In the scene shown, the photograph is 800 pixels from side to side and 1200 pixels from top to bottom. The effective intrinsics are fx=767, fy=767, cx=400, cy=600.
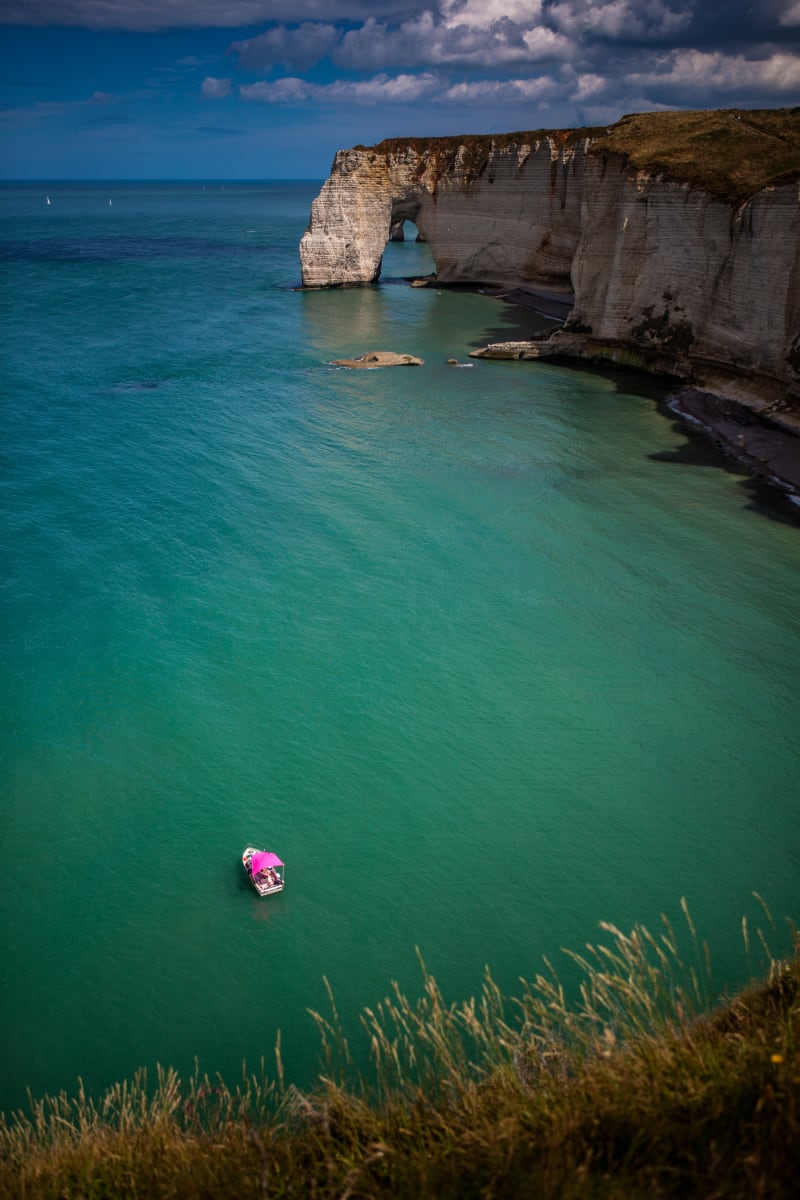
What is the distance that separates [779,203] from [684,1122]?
112ft

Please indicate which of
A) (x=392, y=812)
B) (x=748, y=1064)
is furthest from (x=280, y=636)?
(x=748, y=1064)

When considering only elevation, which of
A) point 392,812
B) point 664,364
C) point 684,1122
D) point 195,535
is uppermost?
point 664,364

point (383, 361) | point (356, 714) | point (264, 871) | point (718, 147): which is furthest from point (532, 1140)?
point (718, 147)

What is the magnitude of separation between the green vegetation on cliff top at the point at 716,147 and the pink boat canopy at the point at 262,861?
3287 cm

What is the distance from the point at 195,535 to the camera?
77.9 ft

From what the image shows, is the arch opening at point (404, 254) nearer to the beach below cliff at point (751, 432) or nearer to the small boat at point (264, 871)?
the beach below cliff at point (751, 432)

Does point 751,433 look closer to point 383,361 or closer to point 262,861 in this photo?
point 383,361

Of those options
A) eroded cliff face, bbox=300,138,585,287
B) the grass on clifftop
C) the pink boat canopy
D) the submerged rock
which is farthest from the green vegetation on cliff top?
the pink boat canopy

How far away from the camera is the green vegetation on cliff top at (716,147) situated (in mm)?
34125

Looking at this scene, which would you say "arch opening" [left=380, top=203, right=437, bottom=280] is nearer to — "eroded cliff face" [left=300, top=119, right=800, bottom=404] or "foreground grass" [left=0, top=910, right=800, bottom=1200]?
"eroded cliff face" [left=300, top=119, right=800, bottom=404]

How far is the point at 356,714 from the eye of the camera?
16047 mm

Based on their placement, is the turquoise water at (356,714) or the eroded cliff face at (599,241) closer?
the turquoise water at (356,714)

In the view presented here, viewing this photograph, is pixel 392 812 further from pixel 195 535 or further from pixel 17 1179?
pixel 195 535

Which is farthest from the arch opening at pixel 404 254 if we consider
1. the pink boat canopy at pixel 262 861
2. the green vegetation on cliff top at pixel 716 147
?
the pink boat canopy at pixel 262 861
